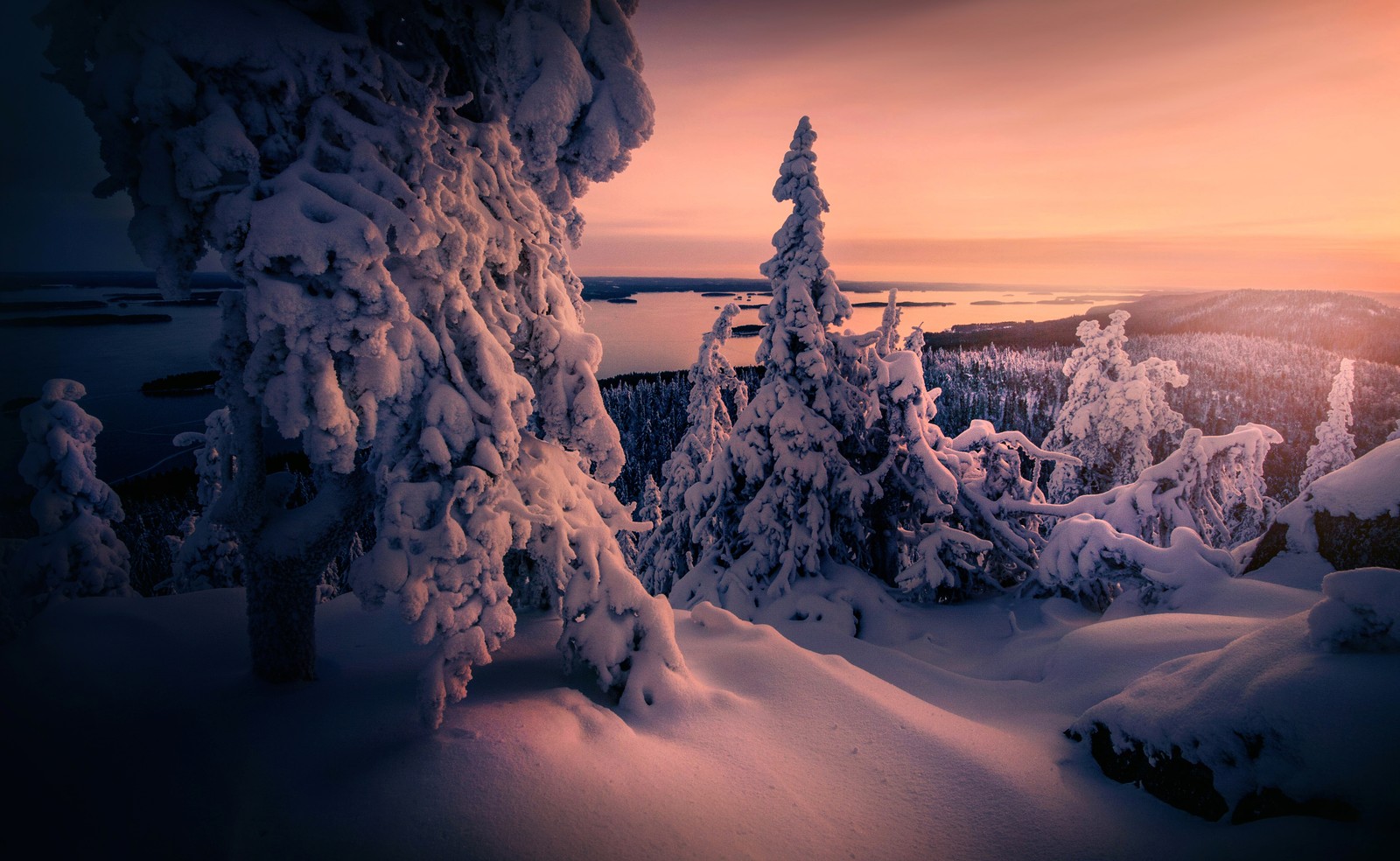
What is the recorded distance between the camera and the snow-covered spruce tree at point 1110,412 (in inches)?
813

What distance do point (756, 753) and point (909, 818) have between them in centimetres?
146

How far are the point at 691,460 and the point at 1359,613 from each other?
17.8 metres

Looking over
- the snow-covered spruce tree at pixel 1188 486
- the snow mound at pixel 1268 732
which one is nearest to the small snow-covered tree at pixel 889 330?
the snow-covered spruce tree at pixel 1188 486

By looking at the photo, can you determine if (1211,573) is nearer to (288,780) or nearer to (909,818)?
(909,818)

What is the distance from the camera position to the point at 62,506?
35.9 feet

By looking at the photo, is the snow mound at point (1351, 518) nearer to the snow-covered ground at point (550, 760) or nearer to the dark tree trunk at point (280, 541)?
the snow-covered ground at point (550, 760)

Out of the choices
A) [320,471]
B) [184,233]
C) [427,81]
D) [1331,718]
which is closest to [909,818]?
[1331,718]

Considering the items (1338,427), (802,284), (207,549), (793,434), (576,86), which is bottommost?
(207,549)

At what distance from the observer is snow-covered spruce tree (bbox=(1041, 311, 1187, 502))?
20.7 metres

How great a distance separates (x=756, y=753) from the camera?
5.38 metres

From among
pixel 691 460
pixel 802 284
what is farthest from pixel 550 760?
pixel 691 460

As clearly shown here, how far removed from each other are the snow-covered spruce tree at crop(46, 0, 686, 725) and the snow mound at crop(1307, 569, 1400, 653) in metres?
5.96

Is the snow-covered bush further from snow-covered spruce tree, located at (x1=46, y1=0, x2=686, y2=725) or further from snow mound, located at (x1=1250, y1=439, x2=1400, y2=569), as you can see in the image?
snow-covered spruce tree, located at (x1=46, y1=0, x2=686, y2=725)

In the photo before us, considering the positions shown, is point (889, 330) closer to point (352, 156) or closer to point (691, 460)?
point (691, 460)
